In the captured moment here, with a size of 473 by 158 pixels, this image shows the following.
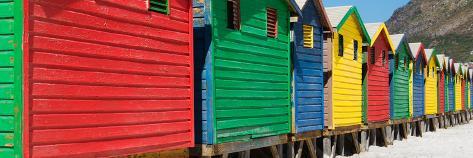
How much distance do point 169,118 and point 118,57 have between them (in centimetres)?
149

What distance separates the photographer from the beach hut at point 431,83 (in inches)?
1340

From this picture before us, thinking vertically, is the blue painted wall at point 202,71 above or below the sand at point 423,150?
above

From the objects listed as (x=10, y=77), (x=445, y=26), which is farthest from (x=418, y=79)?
(x=445, y=26)

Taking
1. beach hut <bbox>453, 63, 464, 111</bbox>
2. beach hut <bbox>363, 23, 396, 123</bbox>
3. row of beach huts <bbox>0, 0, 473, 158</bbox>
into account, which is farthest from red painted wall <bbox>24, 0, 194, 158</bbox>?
beach hut <bbox>453, 63, 464, 111</bbox>

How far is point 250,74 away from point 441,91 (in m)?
29.7

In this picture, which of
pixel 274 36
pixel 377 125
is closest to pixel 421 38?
pixel 377 125

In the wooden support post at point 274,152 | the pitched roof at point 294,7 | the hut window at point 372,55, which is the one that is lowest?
the wooden support post at point 274,152

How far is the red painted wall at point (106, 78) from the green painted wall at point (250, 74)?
1290 millimetres

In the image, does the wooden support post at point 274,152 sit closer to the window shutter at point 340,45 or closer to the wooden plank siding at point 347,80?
the wooden plank siding at point 347,80

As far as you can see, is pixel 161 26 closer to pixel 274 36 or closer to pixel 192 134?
pixel 192 134

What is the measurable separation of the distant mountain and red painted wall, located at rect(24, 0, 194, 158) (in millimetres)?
119866

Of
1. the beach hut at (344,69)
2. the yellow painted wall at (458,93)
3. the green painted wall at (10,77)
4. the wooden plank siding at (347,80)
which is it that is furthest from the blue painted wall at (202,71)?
the yellow painted wall at (458,93)

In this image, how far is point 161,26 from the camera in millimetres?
8875

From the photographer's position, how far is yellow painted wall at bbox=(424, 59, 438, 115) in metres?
33.9
